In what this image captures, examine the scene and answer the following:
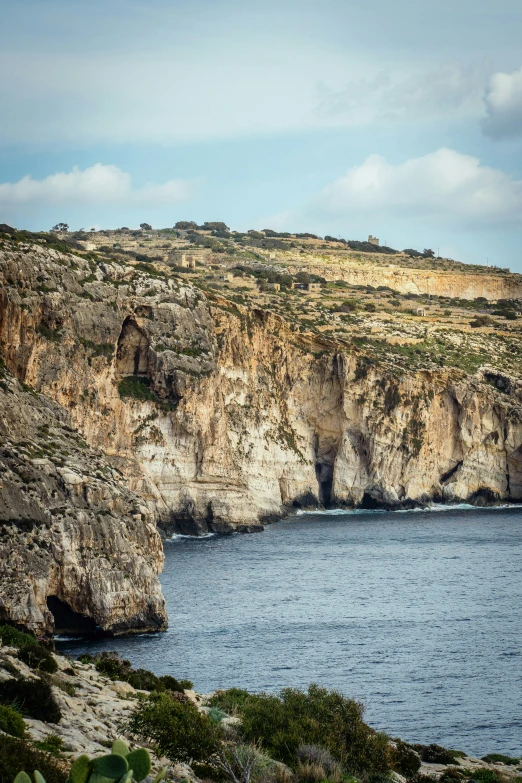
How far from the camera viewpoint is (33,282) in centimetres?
6825

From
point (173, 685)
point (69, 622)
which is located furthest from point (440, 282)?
point (173, 685)

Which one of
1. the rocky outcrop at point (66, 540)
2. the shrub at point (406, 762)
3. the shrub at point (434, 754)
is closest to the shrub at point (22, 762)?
the shrub at point (406, 762)

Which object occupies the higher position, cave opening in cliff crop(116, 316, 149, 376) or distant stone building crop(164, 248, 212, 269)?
distant stone building crop(164, 248, 212, 269)

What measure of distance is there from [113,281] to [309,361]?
27.0 meters

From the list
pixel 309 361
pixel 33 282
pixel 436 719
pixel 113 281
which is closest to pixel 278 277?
pixel 309 361

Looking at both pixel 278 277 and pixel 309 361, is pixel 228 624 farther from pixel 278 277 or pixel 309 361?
pixel 278 277

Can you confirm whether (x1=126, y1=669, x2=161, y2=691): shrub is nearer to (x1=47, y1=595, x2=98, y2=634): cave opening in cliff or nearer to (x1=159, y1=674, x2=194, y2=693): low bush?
(x1=159, y1=674, x2=194, y2=693): low bush

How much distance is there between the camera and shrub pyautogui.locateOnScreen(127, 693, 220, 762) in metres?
23.2

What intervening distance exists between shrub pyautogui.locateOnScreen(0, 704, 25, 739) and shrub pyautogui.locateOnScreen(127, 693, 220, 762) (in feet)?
12.2

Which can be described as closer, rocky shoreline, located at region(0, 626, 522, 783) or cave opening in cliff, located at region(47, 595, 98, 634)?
rocky shoreline, located at region(0, 626, 522, 783)

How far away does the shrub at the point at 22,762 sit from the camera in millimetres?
17016

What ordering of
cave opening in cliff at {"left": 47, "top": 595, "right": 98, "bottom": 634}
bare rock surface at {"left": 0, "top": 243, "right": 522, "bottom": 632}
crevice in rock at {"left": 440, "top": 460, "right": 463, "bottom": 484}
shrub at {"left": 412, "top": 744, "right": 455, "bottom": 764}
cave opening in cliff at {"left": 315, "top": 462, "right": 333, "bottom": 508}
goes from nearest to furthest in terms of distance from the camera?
shrub at {"left": 412, "top": 744, "right": 455, "bottom": 764}, cave opening in cliff at {"left": 47, "top": 595, "right": 98, "bottom": 634}, bare rock surface at {"left": 0, "top": 243, "right": 522, "bottom": 632}, cave opening in cliff at {"left": 315, "top": 462, "right": 333, "bottom": 508}, crevice in rock at {"left": 440, "top": 460, "right": 463, "bottom": 484}

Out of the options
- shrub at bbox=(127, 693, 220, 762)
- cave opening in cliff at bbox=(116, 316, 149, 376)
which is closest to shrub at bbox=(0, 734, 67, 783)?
shrub at bbox=(127, 693, 220, 762)

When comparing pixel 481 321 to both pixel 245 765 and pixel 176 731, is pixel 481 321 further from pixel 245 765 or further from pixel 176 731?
pixel 245 765
